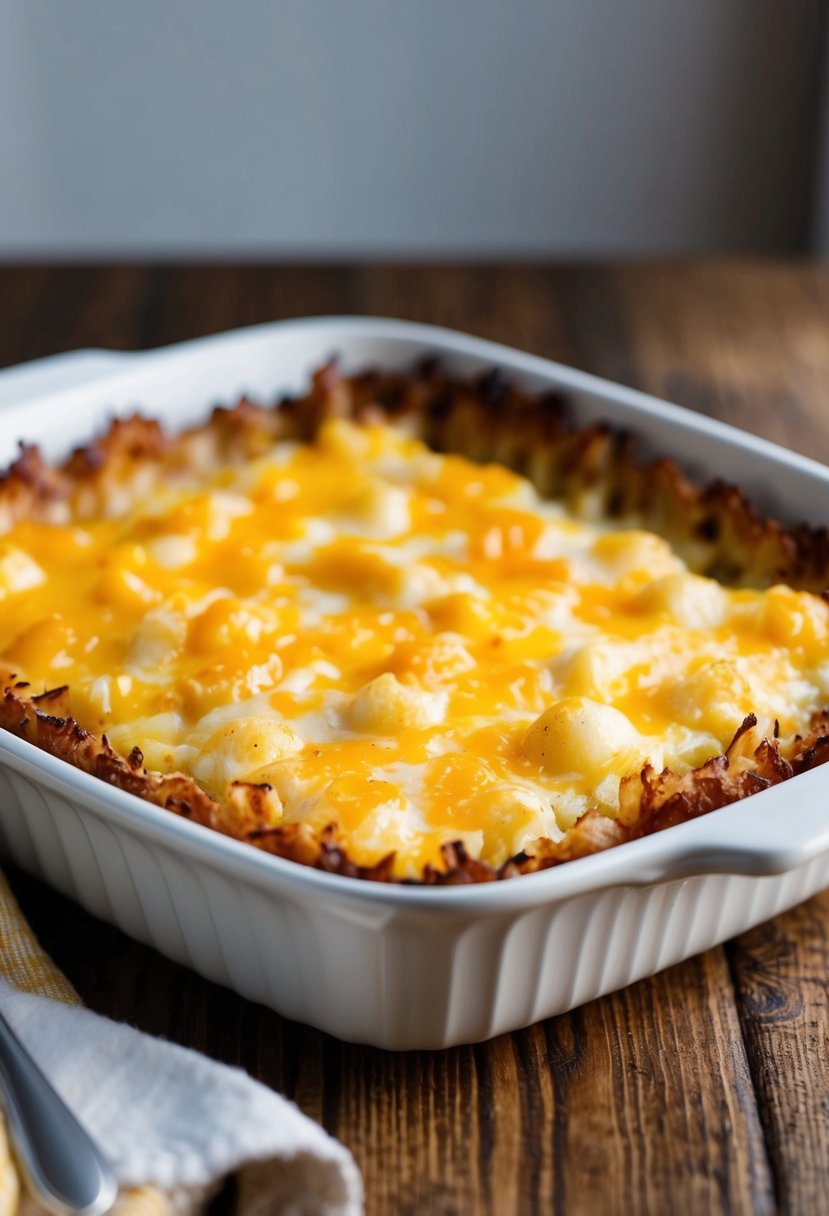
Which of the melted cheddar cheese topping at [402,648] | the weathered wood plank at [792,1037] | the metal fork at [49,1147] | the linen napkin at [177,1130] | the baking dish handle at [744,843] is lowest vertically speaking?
the weathered wood plank at [792,1037]

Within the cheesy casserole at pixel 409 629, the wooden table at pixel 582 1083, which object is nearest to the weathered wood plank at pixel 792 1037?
the wooden table at pixel 582 1083

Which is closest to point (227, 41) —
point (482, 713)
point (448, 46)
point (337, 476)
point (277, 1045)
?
point (448, 46)

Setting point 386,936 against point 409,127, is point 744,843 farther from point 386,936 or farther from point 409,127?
point 409,127

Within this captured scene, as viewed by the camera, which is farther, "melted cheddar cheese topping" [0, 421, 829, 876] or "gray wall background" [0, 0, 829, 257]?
"gray wall background" [0, 0, 829, 257]

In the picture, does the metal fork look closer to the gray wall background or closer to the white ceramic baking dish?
the white ceramic baking dish

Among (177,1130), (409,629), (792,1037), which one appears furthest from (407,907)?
(409,629)

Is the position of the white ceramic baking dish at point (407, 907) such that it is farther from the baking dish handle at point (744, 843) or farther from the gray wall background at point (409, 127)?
the gray wall background at point (409, 127)

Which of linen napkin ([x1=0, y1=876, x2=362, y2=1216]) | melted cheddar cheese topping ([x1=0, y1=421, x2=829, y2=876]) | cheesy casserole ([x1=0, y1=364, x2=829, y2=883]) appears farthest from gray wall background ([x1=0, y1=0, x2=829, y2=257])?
linen napkin ([x1=0, y1=876, x2=362, y2=1216])
